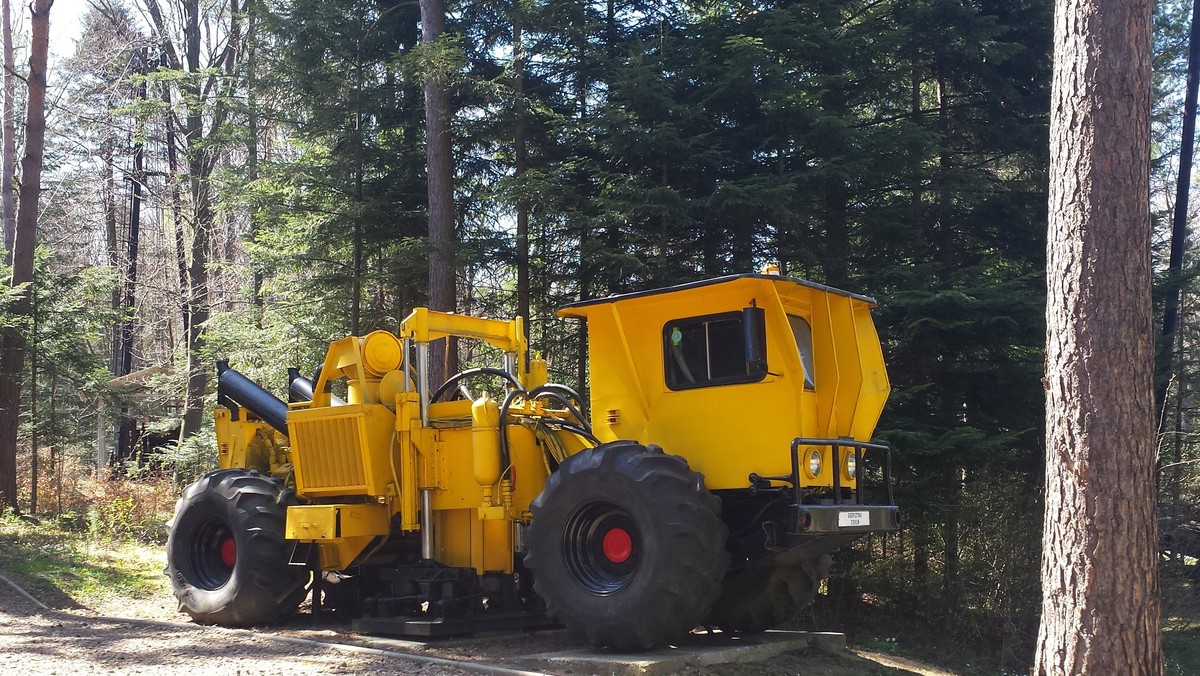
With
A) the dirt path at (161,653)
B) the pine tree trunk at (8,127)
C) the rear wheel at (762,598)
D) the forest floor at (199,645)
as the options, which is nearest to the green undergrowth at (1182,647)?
the forest floor at (199,645)

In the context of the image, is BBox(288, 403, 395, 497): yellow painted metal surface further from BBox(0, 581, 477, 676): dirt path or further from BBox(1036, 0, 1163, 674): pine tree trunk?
BBox(1036, 0, 1163, 674): pine tree trunk

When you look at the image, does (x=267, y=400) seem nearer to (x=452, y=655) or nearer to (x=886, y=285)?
(x=452, y=655)

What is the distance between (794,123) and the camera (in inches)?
607

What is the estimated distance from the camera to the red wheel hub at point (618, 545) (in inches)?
322

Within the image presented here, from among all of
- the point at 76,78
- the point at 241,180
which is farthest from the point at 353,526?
the point at 76,78

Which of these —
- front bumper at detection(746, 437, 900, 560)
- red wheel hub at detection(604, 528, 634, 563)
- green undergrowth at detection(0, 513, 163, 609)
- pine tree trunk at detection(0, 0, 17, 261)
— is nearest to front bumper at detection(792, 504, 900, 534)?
front bumper at detection(746, 437, 900, 560)

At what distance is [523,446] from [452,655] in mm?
2036

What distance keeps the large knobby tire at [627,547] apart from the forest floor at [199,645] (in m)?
0.49

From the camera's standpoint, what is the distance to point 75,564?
551 inches

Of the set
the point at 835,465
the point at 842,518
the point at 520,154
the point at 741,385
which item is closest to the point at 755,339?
the point at 741,385

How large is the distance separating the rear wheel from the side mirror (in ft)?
6.93

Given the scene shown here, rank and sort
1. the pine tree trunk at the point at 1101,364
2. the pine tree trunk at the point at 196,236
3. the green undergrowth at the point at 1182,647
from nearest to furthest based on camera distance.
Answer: the pine tree trunk at the point at 1101,364 → the green undergrowth at the point at 1182,647 → the pine tree trunk at the point at 196,236

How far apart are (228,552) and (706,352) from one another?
18.0 feet

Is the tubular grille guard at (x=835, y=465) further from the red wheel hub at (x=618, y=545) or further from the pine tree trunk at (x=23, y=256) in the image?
the pine tree trunk at (x=23, y=256)
